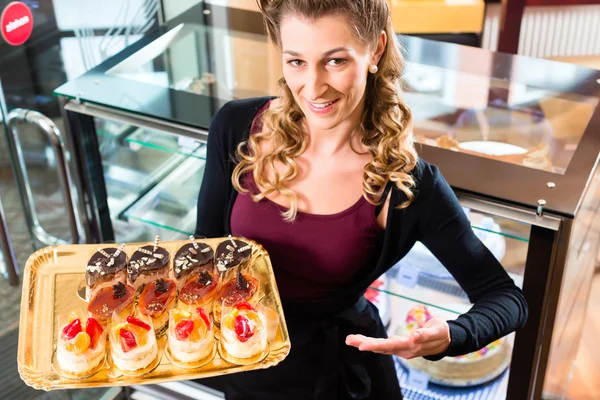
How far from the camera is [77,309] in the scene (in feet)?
6.24

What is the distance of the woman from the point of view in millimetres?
1578

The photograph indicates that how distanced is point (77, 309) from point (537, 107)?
4.68 ft

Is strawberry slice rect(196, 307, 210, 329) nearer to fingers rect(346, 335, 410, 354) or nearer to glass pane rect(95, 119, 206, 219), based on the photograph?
fingers rect(346, 335, 410, 354)

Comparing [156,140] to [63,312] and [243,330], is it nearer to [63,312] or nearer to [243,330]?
[63,312]

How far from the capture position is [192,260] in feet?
6.13

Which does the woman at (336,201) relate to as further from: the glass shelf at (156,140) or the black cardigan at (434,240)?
the glass shelf at (156,140)

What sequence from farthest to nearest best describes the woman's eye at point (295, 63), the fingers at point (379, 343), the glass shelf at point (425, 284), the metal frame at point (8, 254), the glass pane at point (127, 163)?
1. the metal frame at point (8, 254)
2. the glass pane at point (127, 163)
3. the glass shelf at point (425, 284)
4. the woman's eye at point (295, 63)
5. the fingers at point (379, 343)

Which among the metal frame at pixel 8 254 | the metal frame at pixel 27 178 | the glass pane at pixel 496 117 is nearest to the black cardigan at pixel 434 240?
the glass pane at pixel 496 117

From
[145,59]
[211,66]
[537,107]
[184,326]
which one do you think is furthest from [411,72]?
[184,326]

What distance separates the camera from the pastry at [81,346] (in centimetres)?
172

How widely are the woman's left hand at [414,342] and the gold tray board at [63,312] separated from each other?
0.93 feet

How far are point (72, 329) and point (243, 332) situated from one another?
384 mm

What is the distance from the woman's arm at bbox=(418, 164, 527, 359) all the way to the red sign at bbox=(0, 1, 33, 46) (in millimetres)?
1863

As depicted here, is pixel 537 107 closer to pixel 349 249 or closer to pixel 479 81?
pixel 479 81
